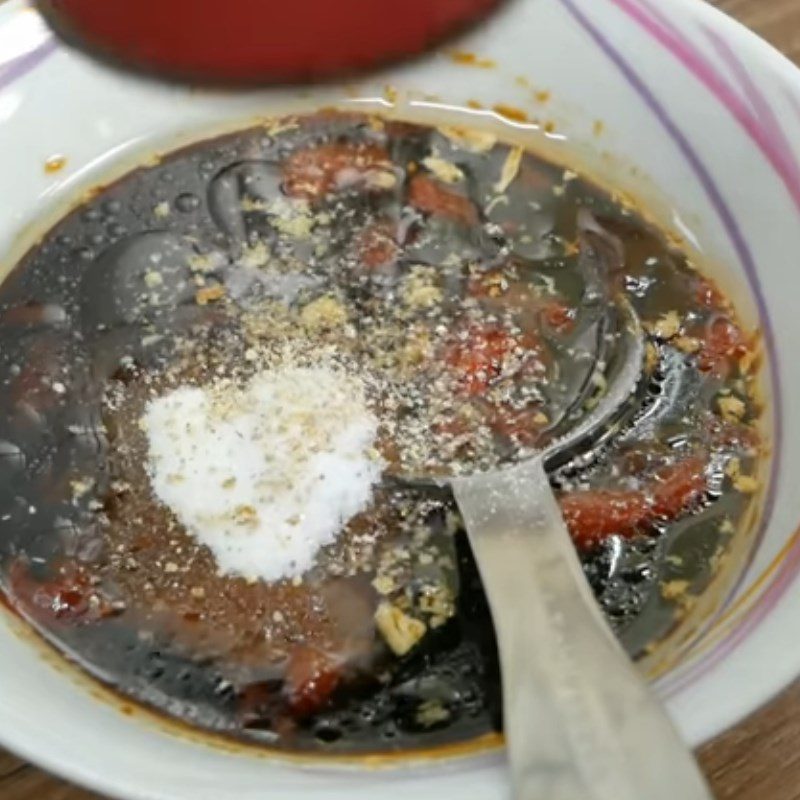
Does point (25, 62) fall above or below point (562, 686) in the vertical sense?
above

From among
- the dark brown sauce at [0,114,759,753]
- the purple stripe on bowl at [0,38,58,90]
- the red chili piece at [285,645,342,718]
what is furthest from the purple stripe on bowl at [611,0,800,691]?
the purple stripe on bowl at [0,38,58,90]

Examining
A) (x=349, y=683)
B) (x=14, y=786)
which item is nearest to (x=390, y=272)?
(x=349, y=683)

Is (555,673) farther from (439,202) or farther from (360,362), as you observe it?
(439,202)

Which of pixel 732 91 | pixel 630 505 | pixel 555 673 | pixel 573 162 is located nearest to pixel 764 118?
pixel 732 91

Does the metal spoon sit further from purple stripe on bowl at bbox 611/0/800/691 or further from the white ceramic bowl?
purple stripe on bowl at bbox 611/0/800/691

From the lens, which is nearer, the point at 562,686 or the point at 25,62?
the point at 562,686

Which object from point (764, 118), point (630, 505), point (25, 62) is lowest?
point (630, 505)

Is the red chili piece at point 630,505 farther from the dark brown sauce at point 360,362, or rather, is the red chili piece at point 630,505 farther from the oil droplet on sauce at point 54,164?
the oil droplet on sauce at point 54,164
